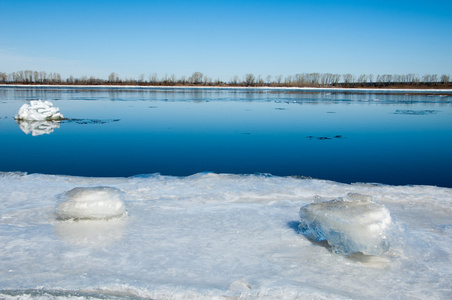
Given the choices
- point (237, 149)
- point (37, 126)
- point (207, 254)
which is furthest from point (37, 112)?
point (207, 254)

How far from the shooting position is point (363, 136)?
382 inches

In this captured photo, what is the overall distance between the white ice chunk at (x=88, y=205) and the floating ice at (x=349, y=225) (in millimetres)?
1555

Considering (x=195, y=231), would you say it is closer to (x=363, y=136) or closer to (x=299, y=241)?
(x=299, y=241)

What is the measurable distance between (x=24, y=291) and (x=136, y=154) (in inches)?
207

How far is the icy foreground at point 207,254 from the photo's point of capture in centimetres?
199

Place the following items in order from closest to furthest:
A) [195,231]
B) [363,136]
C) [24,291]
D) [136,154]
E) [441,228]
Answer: [24,291], [195,231], [441,228], [136,154], [363,136]

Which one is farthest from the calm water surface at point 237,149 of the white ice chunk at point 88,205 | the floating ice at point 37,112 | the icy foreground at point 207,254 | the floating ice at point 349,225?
the floating ice at point 349,225

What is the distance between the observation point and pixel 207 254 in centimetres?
241

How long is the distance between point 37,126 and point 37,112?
Answer: 4.68ft

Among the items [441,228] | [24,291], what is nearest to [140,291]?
[24,291]

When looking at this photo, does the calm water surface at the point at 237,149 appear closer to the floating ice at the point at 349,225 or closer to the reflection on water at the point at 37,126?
the reflection on water at the point at 37,126

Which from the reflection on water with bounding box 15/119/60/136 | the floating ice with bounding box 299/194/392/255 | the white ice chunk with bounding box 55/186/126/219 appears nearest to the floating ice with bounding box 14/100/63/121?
the reflection on water with bounding box 15/119/60/136

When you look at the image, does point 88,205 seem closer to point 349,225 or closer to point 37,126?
point 349,225

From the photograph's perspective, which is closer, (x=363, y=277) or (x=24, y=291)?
(x=24, y=291)
